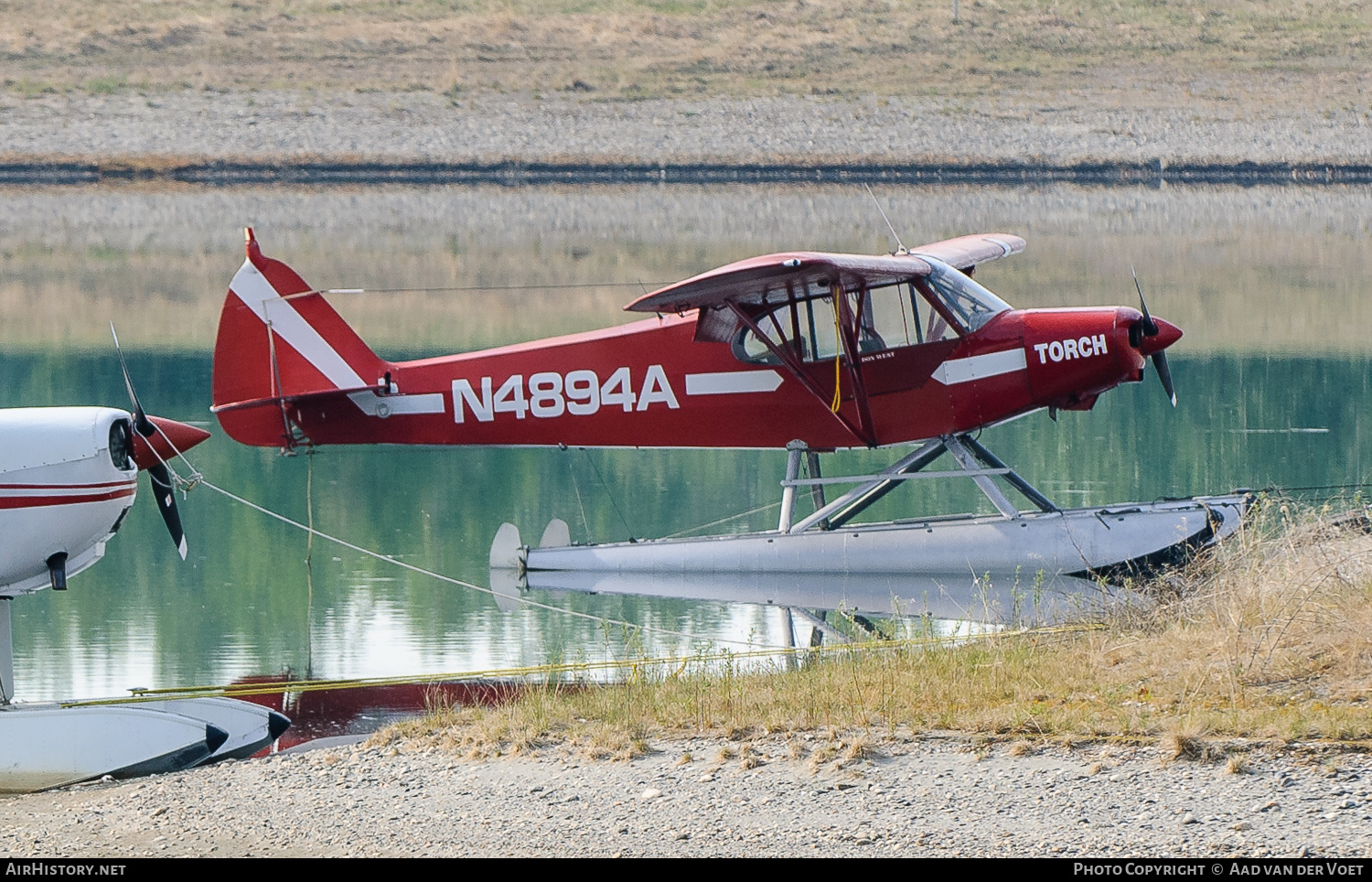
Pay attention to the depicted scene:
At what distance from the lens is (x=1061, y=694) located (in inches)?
304

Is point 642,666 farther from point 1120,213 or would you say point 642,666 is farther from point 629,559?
point 1120,213

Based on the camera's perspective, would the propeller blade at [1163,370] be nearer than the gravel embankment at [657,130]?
Yes

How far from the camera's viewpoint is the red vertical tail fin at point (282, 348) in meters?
13.5

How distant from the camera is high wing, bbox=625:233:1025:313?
11.6 metres

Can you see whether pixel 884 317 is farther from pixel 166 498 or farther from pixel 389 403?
pixel 166 498

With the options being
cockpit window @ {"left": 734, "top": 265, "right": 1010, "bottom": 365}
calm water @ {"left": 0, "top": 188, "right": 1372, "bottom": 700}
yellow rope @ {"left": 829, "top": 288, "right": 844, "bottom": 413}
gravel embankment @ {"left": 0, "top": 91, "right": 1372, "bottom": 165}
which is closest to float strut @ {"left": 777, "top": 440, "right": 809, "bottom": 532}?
yellow rope @ {"left": 829, "top": 288, "right": 844, "bottom": 413}

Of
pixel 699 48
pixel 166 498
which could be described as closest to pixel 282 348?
pixel 166 498

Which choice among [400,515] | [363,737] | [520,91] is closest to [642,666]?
[363,737]

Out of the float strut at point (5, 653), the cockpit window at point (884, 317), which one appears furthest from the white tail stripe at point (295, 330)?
the float strut at point (5, 653)

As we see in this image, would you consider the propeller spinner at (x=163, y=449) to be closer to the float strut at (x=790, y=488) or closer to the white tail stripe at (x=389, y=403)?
the white tail stripe at (x=389, y=403)

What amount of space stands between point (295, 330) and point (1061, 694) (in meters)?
7.50

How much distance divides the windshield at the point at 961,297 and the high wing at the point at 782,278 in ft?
0.45

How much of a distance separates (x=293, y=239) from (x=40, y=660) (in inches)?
1208
